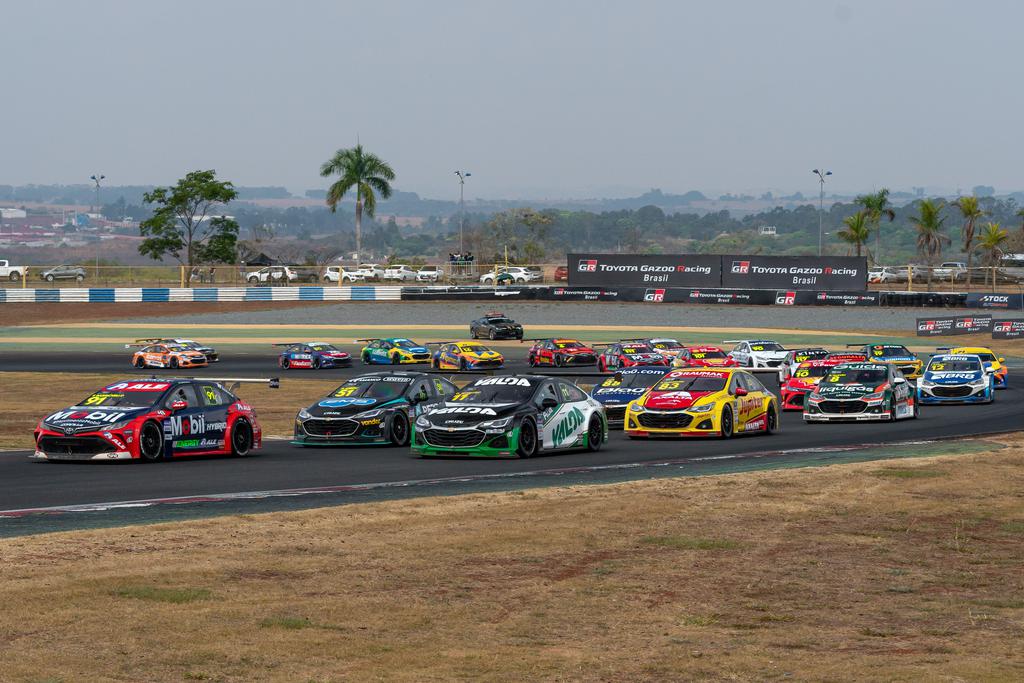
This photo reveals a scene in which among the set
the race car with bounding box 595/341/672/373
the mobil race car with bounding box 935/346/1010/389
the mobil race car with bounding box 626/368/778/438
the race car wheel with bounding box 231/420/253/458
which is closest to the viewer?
the race car wheel with bounding box 231/420/253/458

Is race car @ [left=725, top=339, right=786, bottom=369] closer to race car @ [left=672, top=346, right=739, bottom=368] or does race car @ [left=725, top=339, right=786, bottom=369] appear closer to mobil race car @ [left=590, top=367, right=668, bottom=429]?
race car @ [left=672, top=346, right=739, bottom=368]

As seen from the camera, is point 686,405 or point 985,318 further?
point 985,318

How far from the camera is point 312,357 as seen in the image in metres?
55.6

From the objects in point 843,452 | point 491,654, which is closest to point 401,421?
point 843,452

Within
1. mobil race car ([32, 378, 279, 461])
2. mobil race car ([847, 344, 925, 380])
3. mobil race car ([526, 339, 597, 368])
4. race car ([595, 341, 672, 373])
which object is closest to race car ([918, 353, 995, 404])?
mobil race car ([847, 344, 925, 380])

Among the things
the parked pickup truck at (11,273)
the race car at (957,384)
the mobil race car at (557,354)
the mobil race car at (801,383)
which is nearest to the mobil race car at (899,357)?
the race car at (957,384)

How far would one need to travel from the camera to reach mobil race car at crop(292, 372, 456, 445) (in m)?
26.3

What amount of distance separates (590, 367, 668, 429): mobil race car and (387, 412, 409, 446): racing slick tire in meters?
5.49

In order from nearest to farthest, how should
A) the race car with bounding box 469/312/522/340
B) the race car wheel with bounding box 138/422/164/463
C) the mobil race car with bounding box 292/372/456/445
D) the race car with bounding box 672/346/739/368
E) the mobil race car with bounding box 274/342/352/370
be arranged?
→ the race car wheel with bounding box 138/422/164/463
the mobil race car with bounding box 292/372/456/445
the race car with bounding box 672/346/739/368
the mobil race car with bounding box 274/342/352/370
the race car with bounding box 469/312/522/340

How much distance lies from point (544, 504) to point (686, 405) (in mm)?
11189

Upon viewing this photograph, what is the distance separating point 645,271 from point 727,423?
57442 millimetres

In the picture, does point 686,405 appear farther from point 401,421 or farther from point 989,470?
point 989,470

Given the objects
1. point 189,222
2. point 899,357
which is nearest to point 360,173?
point 189,222

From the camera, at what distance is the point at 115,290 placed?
3489 inches
